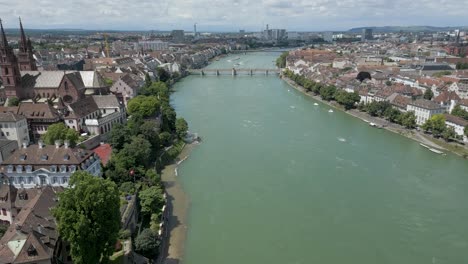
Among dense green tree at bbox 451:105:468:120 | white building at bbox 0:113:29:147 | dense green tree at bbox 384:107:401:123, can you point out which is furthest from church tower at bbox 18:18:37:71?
dense green tree at bbox 451:105:468:120

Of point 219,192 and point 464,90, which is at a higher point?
point 464,90

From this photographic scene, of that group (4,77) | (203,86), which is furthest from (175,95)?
(4,77)

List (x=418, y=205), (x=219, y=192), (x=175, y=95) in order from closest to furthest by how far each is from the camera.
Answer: (x=418, y=205) < (x=219, y=192) < (x=175, y=95)

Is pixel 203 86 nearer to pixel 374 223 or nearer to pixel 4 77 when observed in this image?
pixel 4 77

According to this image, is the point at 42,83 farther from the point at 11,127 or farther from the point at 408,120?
the point at 408,120

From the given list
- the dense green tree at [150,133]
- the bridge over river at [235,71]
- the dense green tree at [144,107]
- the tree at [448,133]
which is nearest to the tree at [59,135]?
the dense green tree at [150,133]

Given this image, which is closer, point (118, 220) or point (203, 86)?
point (118, 220)

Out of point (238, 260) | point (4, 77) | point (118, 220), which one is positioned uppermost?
point (4, 77)

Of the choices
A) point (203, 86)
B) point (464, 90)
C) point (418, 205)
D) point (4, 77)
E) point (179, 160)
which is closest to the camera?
point (418, 205)

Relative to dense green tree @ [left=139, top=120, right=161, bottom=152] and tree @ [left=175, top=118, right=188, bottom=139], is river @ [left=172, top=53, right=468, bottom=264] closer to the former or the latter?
tree @ [left=175, top=118, right=188, bottom=139]
